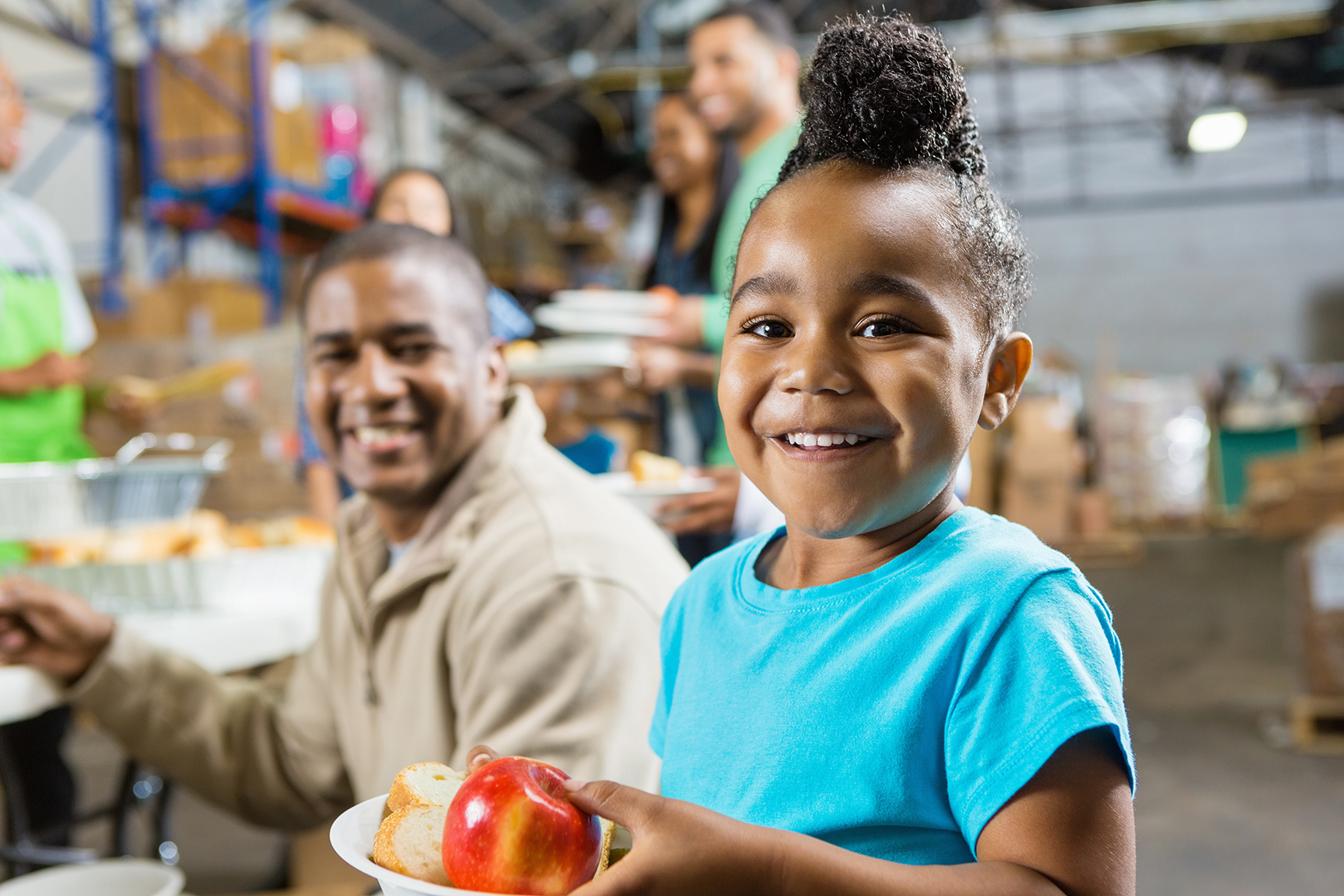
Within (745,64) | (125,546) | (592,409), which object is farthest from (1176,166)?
(125,546)

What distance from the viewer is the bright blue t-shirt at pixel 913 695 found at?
0.53 meters

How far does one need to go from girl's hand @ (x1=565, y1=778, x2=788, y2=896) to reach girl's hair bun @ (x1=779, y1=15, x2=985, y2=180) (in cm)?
34

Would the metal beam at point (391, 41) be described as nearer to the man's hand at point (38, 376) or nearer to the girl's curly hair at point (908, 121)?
the man's hand at point (38, 376)

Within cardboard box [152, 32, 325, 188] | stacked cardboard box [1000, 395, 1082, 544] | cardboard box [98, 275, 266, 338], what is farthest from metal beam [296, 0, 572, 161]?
stacked cardboard box [1000, 395, 1082, 544]

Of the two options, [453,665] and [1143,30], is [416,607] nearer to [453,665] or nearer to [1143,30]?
[453,665]

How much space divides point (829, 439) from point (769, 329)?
7 cm

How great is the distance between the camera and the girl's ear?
63cm

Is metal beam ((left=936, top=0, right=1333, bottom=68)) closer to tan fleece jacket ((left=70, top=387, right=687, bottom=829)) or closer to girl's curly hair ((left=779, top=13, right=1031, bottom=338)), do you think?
tan fleece jacket ((left=70, top=387, right=687, bottom=829))

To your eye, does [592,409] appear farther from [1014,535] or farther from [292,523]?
[1014,535]

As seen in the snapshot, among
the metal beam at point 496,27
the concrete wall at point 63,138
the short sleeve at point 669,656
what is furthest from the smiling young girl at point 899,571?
the metal beam at point 496,27

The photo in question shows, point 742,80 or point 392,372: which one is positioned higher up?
point 742,80

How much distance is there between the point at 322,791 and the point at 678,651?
3.02 ft

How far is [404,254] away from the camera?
1271 mm

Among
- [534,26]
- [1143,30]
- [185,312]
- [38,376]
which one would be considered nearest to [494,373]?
[38,376]
